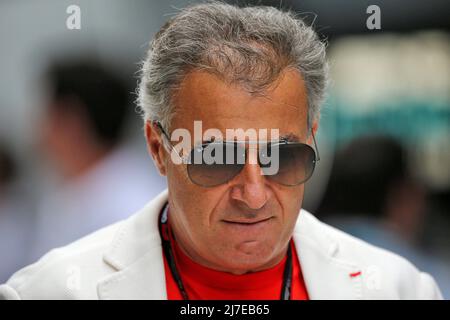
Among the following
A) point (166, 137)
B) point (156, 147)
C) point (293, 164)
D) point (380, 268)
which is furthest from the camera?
point (380, 268)

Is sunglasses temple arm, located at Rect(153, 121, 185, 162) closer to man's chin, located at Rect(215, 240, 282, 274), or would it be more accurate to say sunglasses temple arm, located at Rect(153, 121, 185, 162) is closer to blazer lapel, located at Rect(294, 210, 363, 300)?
man's chin, located at Rect(215, 240, 282, 274)

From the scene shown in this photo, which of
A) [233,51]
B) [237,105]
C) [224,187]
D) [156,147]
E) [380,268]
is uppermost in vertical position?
[233,51]

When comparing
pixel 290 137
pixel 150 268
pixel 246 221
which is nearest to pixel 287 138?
pixel 290 137

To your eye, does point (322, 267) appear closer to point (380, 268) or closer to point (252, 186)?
point (380, 268)

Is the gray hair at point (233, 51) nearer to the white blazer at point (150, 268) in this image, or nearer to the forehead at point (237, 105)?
the forehead at point (237, 105)

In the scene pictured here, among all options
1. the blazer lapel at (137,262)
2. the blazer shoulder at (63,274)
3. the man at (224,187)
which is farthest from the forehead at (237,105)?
the blazer shoulder at (63,274)

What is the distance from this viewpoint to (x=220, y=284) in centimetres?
229

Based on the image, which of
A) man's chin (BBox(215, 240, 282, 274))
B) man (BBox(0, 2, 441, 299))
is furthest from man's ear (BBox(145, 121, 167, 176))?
man's chin (BBox(215, 240, 282, 274))

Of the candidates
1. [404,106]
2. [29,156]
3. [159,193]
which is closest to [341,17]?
[404,106]

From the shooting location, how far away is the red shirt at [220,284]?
7.48ft

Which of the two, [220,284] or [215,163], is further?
[220,284]

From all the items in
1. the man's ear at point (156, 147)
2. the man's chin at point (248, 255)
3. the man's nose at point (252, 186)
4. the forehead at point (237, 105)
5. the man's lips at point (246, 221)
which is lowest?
the man's chin at point (248, 255)

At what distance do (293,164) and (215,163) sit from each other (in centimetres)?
28

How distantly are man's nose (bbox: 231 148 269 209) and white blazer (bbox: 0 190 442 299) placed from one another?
502 millimetres
